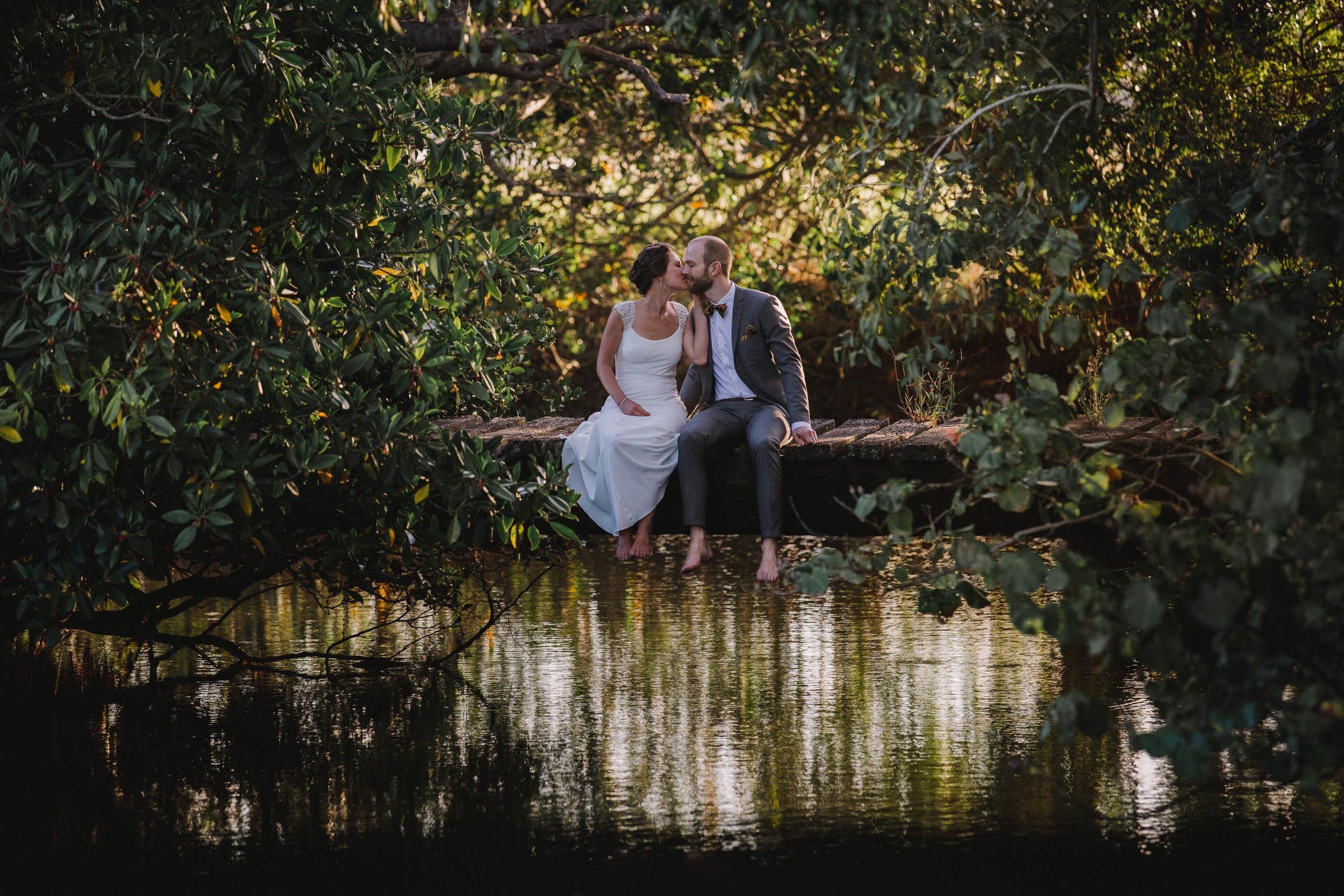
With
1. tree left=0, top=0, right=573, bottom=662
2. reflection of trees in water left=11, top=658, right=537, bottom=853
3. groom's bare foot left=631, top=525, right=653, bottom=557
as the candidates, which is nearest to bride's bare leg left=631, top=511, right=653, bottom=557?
groom's bare foot left=631, top=525, right=653, bottom=557

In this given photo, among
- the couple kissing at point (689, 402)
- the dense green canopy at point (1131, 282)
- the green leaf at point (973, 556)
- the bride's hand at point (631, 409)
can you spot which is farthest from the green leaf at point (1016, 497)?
the bride's hand at point (631, 409)

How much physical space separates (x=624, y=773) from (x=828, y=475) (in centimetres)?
166

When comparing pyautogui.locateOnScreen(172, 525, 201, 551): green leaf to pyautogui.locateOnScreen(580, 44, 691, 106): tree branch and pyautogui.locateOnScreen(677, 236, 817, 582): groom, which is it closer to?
pyautogui.locateOnScreen(677, 236, 817, 582): groom

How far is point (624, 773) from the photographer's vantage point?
575 cm

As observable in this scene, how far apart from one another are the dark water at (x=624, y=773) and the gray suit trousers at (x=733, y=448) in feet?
3.03

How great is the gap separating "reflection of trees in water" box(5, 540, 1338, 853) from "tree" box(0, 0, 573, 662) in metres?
0.82

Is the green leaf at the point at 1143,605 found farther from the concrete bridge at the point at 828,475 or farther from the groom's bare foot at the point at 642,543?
the groom's bare foot at the point at 642,543

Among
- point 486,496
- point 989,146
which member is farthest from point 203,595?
point 989,146

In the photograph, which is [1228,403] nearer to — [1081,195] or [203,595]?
[1081,195]

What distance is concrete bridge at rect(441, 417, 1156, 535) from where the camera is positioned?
6.42m

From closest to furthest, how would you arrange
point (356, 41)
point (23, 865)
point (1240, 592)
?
point (1240, 592)
point (23, 865)
point (356, 41)

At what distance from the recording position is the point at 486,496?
5.53 metres

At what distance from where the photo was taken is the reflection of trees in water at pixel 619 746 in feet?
17.1

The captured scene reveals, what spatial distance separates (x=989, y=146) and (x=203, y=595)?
4059 millimetres
